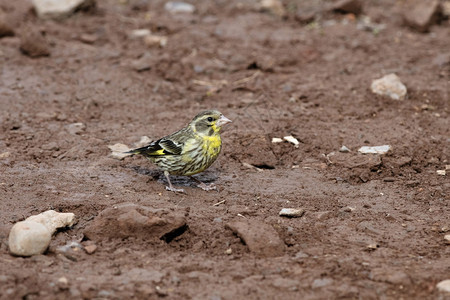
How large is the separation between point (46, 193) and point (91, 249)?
140 centimetres

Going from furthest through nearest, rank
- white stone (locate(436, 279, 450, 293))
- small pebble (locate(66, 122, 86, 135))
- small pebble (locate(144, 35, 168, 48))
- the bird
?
small pebble (locate(144, 35, 168, 48))
small pebble (locate(66, 122, 86, 135))
the bird
white stone (locate(436, 279, 450, 293))

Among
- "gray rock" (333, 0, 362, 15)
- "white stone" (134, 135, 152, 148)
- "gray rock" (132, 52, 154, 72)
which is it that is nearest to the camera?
"white stone" (134, 135, 152, 148)

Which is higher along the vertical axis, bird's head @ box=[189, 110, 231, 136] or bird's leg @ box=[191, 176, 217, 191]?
bird's head @ box=[189, 110, 231, 136]

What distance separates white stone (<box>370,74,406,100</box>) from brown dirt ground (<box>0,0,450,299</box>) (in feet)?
0.39

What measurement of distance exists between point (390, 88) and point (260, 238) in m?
4.73

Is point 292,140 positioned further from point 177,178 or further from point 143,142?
point 143,142

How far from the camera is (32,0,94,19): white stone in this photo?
12.9 metres

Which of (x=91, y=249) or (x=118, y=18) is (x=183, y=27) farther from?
(x=91, y=249)

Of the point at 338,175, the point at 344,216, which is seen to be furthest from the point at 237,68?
the point at 344,216

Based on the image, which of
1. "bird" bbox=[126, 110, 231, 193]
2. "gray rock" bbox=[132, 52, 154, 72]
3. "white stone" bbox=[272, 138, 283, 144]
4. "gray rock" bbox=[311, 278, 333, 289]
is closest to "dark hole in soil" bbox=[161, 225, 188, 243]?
"bird" bbox=[126, 110, 231, 193]

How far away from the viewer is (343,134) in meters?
9.16

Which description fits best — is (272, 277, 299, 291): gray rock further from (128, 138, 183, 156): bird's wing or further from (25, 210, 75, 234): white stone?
(128, 138, 183, 156): bird's wing

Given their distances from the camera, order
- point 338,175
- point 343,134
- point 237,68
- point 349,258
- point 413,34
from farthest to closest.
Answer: point 413,34 < point 237,68 < point 343,134 < point 338,175 < point 349,258

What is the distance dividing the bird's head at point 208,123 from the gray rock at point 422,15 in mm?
6053
